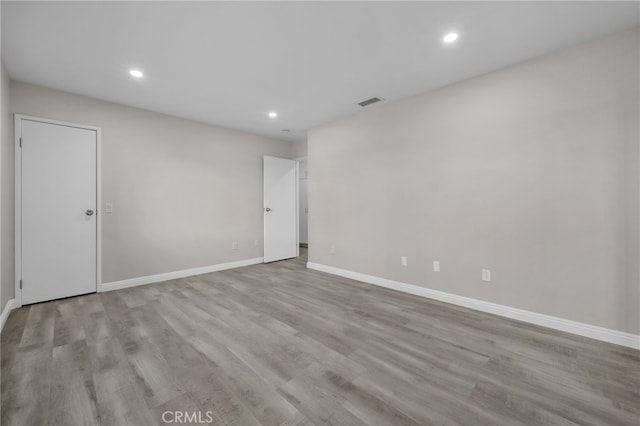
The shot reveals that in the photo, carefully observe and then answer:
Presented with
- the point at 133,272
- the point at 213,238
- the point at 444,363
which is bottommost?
the point at 444,363

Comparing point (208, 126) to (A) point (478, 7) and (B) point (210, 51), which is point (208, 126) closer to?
(B) point (210, 51)

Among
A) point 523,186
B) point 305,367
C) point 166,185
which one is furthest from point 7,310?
point 523,186

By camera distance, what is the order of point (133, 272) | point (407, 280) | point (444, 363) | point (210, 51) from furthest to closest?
point (133, 272) → point (407, 280) → point (210, 51) → point (444, 363)

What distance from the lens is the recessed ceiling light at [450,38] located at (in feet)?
→ 7.18

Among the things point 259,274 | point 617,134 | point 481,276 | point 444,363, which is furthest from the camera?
point 259,274

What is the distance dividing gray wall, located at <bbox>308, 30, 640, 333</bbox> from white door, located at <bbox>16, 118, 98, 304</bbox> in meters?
3.79

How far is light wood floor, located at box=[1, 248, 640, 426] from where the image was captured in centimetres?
143

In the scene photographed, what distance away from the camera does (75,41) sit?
2.25m

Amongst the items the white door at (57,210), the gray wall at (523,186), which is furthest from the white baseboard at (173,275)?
the gray wall at (523,186)

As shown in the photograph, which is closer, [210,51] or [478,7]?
[478,7]

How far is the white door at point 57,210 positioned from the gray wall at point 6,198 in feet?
0.33

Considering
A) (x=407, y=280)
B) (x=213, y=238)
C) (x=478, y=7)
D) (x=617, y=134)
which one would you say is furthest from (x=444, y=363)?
(x=213, y=238)

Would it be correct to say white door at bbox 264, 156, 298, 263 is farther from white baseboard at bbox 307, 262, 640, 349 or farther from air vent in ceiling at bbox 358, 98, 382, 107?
air vent in ceiling at bbox 358, 98, 382, 107

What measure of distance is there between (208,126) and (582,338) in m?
5.46
